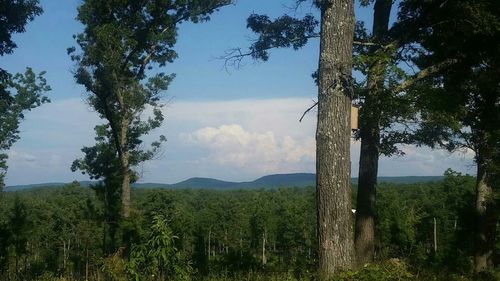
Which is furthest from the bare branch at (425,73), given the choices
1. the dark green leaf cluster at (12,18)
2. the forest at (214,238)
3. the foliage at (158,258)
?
the dark green leaf cluster at (12,18)

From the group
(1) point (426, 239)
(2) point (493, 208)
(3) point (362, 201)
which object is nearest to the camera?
(3) point (362, 201)

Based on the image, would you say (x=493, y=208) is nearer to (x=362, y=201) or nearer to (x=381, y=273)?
(x=362, y=201)

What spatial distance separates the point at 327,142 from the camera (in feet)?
23.9

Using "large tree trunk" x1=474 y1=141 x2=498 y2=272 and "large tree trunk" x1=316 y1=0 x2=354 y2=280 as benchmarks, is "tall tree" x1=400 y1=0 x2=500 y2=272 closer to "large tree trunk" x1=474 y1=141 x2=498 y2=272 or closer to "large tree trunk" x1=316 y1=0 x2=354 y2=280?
"large tree trunk" x1=316 y1=0 x2=354 y2=280

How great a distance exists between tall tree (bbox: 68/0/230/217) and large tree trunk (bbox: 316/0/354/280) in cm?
1333

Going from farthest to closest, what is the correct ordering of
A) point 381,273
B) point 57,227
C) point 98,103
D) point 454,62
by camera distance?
1. point 57,227
2. point 98,103
3. point 454,62
4. point 381,273

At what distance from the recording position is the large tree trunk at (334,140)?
7145 mm

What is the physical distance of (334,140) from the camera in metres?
7.26

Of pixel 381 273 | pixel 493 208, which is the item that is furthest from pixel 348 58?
pixel 493 208

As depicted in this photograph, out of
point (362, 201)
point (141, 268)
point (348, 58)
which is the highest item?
point (348, 58)

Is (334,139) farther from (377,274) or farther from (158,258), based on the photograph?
(158,258)

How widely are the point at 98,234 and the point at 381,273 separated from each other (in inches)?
Answer: 868

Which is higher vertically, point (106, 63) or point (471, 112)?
point (106, 63)

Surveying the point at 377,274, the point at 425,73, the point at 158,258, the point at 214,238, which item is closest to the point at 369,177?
the point at 425,73
